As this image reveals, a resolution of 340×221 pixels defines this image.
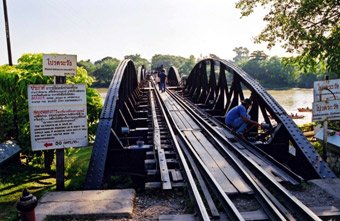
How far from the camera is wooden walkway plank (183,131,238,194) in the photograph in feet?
18.4

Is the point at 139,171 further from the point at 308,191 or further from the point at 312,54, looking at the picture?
the point at 312,54

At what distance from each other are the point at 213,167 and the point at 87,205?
2669 millimetres

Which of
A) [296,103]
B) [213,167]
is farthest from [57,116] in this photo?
[296,103]

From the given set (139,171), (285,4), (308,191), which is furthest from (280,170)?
(285,4)

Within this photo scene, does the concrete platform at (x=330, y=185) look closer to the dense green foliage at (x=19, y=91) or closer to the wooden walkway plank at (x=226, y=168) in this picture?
the wooden walkway plank at (x=226, y=168)

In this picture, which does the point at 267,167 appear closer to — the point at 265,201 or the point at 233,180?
the point at 233,180

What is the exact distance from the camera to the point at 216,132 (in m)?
9.50

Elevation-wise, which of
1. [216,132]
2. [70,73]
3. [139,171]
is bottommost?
[139,171]

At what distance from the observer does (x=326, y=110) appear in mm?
7629

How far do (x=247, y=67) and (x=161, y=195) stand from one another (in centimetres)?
11426

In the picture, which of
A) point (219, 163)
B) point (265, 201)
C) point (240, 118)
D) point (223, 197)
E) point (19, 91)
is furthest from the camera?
point (19, 91)

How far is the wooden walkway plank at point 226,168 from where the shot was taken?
18.4 feet

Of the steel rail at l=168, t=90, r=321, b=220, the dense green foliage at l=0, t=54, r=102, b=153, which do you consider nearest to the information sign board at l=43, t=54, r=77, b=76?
the steel rail at l=168, t=90, r=321, b=220

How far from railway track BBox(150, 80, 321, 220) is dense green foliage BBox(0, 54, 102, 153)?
4.67m
